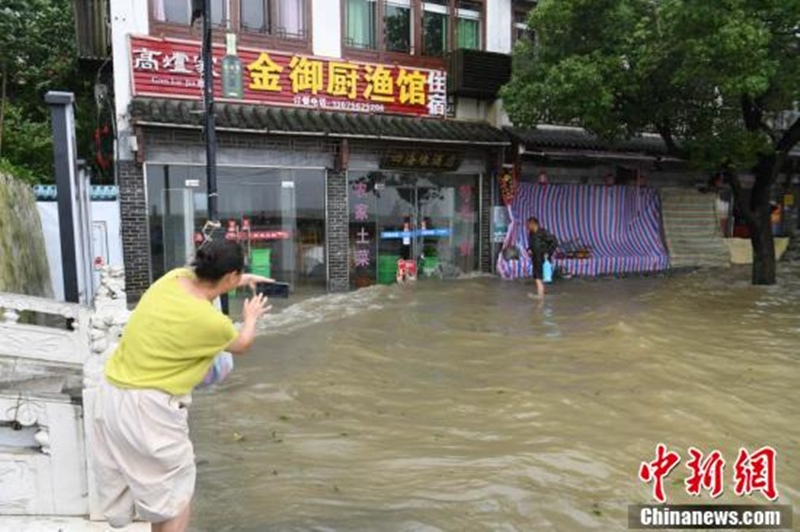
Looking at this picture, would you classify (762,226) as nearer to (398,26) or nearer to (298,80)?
(398,26)

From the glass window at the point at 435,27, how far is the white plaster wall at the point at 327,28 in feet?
7.33

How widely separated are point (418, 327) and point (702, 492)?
21.1 feet

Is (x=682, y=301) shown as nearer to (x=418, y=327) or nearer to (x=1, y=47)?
(x=418, y=327)

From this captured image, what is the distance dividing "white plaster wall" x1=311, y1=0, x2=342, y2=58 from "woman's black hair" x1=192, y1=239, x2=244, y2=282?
11776 millimetres

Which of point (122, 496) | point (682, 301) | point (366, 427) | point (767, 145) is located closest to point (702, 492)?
point (366, 427)

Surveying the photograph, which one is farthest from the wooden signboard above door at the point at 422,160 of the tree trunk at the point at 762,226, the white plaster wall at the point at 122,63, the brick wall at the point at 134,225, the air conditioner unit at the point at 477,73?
the tree trunk at the point at 762,226

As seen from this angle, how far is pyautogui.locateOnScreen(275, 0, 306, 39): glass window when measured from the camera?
1393cm

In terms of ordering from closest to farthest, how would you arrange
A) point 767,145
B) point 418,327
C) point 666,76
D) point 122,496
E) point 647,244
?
point 122,496 < point 418,327 < point 666,76 < point 767,145 < point 647,244

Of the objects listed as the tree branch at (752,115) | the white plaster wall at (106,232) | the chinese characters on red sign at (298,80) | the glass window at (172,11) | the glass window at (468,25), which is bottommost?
the white plaster wall at (106,232)

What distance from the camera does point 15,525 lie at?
3764mm

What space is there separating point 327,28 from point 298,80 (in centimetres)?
134

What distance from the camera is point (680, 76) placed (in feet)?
38.5

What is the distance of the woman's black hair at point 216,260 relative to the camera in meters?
3.17

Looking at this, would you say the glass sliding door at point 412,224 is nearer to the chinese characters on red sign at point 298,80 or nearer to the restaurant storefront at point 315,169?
the restaurant storefront at point 315,169
